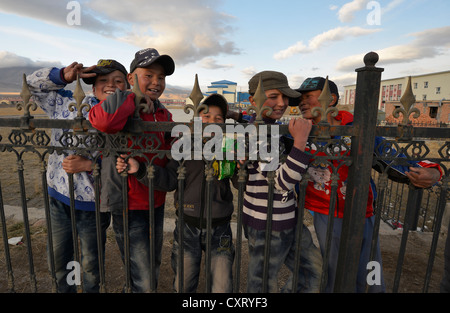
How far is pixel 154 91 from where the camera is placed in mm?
2475

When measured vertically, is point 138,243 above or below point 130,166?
below

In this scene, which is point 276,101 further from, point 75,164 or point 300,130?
point 75,164

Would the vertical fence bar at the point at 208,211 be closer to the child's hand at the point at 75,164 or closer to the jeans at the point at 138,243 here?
the jeans at the point at 138,243

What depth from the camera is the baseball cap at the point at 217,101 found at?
225 cm

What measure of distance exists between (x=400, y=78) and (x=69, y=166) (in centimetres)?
7256

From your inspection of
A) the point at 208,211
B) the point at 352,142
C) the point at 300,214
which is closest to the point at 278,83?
the point at 352,142

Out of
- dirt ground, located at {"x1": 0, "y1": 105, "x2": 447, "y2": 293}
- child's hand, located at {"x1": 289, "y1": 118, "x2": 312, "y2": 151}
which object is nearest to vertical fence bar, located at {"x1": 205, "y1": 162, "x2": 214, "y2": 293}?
child's hand, located at {"x1": 289, "y1": 118, "x2": 312, "y2": 151}

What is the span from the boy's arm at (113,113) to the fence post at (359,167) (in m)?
1.55

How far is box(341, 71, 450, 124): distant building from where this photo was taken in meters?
38.7

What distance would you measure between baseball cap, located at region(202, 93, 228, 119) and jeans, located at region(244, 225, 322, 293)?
3.61 ft

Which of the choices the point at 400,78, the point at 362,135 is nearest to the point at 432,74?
the point at 400,78

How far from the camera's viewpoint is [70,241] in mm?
2584

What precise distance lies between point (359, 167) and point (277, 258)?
1.05 meters
